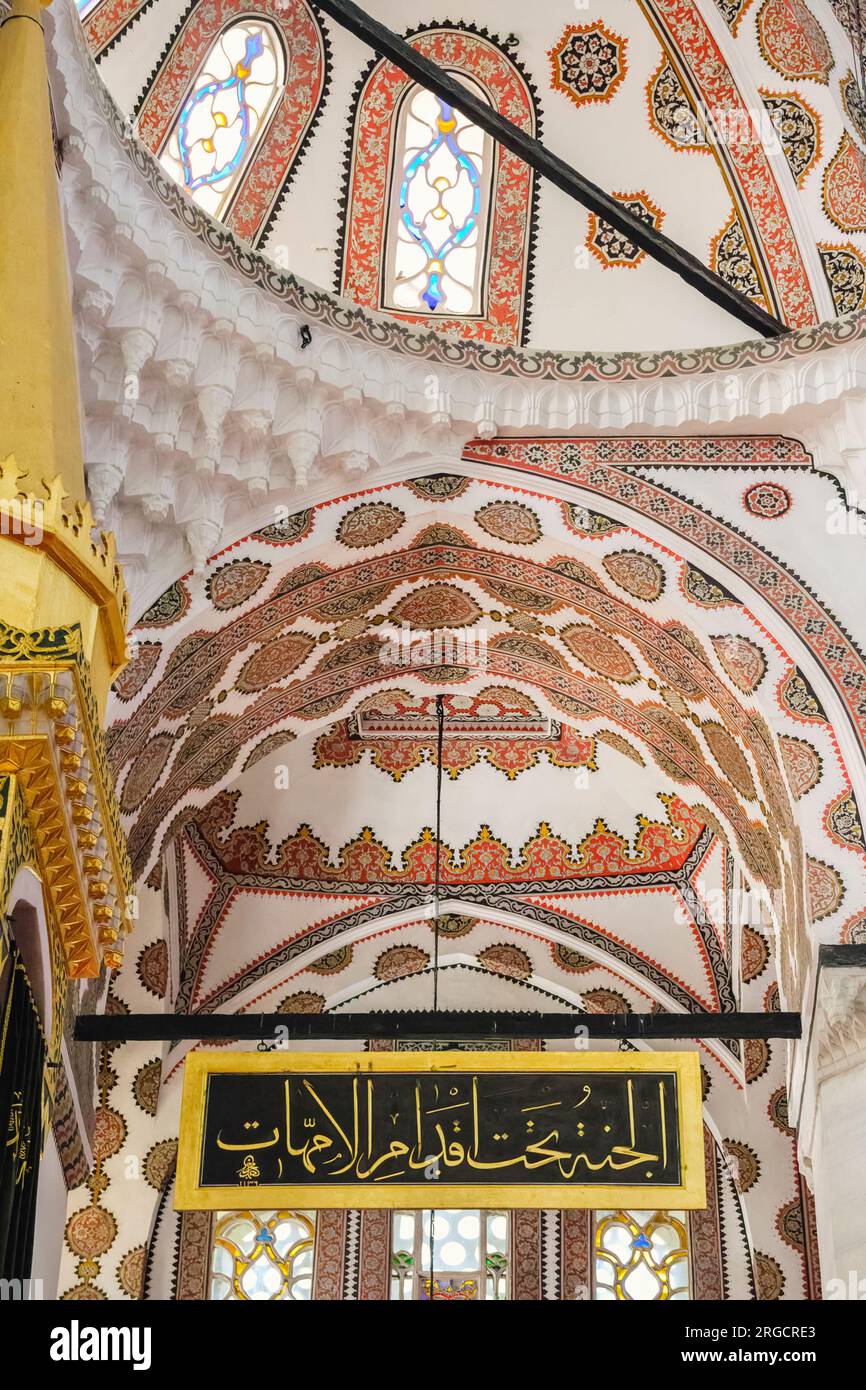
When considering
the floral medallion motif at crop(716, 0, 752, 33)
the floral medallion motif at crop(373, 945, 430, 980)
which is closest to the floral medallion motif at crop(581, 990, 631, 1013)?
the floral medallion motif at crop(373, 945, 430, 980)

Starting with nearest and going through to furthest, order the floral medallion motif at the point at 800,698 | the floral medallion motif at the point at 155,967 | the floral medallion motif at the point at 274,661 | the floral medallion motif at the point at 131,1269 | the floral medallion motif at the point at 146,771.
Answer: the floral medallion motif at the point at 800,698
the floral medallion motif at the point at 146,771
the floral medallion motif at the point at 274,661
the floral medallion motif at the point at 131,1269
the floral medallion motif at the point at 155,967

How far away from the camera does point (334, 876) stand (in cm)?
941

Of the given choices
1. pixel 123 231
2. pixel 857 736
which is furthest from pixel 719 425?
pixel 123 231

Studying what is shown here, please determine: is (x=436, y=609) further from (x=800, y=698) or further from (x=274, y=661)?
(x=800, y=698)

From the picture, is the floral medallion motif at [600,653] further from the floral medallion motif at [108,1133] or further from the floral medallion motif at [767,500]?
the floral medallion motif at [108,1133]

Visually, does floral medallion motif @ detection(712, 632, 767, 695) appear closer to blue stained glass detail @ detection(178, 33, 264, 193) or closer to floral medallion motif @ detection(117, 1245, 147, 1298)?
blue stained glass detail @ detection(178, 33, 264, 193)

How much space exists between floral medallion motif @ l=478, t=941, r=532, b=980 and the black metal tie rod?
7.95 ft

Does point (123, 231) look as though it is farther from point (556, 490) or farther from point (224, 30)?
point (556, 490)

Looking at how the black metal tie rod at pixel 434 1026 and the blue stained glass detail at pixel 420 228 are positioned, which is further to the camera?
the black metal tie rod at pixel 434 1026

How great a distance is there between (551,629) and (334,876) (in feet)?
7.94

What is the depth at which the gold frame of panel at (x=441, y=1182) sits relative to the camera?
22.0 ft

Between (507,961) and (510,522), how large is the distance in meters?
3.57

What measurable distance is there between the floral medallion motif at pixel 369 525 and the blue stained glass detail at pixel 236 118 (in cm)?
131

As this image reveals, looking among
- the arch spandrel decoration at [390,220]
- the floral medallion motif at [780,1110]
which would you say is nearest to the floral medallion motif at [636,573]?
the arch spandrel decoration at [390,220]
